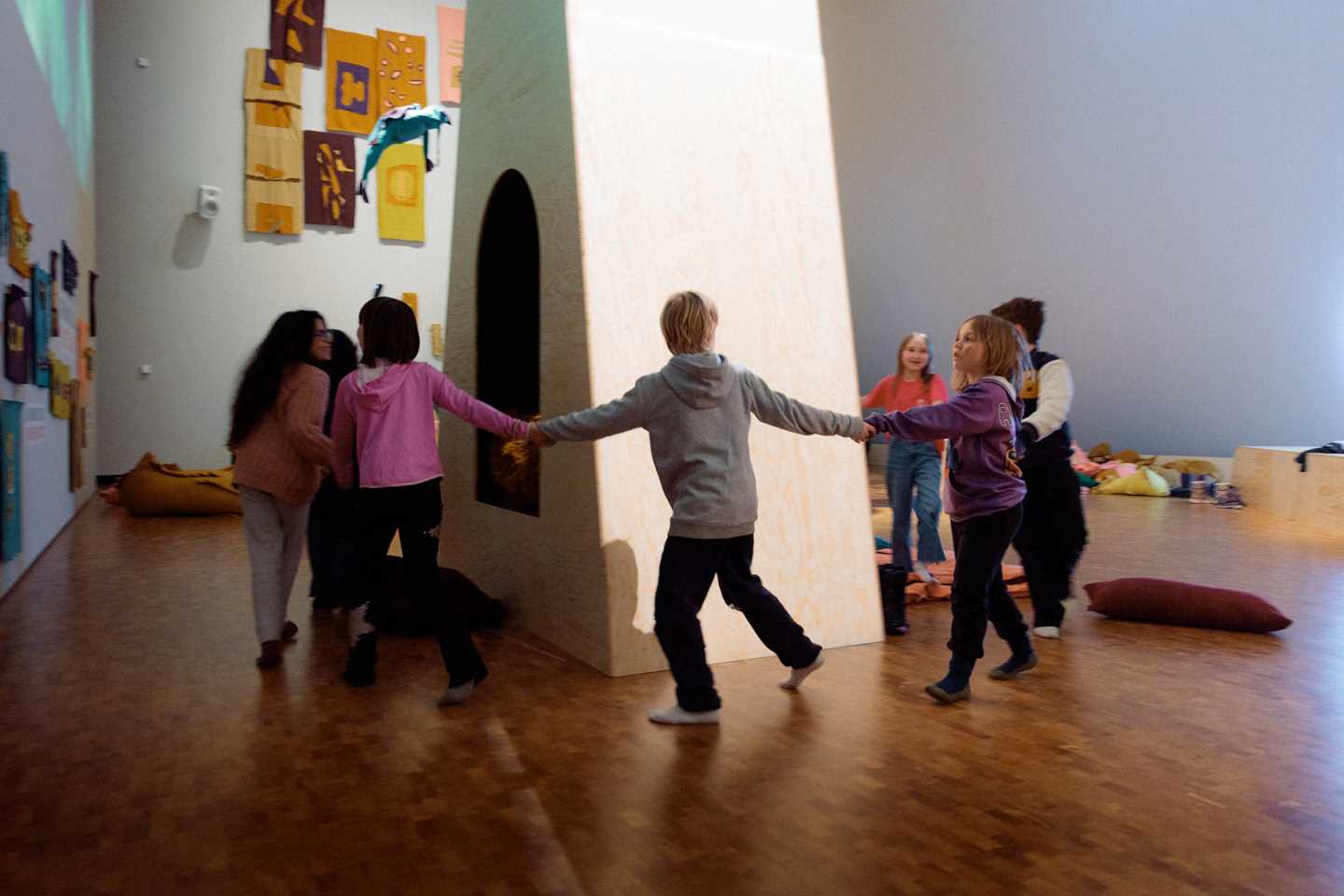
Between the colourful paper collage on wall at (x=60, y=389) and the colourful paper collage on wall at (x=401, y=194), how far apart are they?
17.6ft

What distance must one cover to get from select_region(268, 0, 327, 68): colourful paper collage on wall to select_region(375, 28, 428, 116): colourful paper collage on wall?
696 mm

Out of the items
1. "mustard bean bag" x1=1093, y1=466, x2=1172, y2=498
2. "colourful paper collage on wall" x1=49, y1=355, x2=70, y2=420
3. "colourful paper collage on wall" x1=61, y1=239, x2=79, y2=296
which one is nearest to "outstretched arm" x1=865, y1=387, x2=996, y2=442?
"colourful paper collage on wall" x1=49, y1=355, x2=70, y2=420

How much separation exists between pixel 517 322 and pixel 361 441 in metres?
1.46

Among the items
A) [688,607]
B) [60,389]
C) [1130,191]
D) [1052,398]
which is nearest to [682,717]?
[688,607]

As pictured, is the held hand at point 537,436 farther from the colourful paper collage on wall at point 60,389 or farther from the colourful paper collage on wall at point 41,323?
the colourful paper collage on wall at point 60,389

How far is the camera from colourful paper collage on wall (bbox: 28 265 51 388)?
6.25 metres

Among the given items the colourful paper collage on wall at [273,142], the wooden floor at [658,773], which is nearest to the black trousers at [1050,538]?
the wooden floor at [658,773]

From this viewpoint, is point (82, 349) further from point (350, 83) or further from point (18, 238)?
point (350, 83)

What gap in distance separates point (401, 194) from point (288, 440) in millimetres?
9675

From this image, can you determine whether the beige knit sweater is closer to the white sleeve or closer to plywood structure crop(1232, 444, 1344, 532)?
the white sleeve

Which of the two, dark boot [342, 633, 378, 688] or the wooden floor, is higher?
dark boot [342, 633, 378, 688]

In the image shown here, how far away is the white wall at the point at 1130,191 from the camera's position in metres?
10.7

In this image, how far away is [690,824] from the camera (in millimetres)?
2441

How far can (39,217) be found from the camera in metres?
6.76
